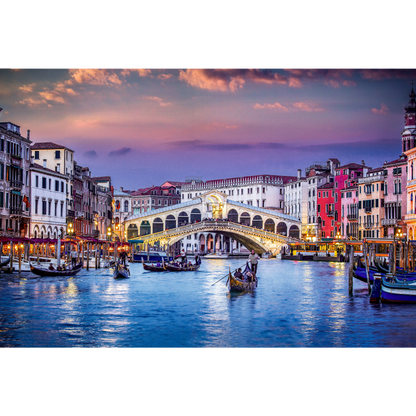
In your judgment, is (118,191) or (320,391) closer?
(320,391)

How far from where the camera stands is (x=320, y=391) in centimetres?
438

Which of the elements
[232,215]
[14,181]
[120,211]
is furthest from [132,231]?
[14,181]

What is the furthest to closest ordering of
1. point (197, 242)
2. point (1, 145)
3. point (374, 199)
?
1. point (197, 242)
2. point (374, 199)
3. point (1, 145)

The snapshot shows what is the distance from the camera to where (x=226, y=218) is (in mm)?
28625

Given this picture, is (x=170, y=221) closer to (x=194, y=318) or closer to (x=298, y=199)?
(x=298, y=199)

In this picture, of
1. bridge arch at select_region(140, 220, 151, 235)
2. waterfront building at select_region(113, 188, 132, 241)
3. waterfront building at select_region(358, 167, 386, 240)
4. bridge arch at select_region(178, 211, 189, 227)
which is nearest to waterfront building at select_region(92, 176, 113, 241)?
waterfront building at select_region(113, 188, 132, 241)

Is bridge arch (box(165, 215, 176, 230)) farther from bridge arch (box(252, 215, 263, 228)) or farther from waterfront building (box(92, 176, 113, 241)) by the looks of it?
bridge arch (box(252, 215, 263, 228))

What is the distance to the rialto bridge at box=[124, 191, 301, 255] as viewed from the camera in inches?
1088

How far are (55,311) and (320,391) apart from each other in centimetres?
498

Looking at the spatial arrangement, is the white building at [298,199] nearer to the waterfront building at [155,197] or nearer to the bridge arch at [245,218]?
the bridge arch at [245,218]

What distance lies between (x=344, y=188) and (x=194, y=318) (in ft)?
63.2

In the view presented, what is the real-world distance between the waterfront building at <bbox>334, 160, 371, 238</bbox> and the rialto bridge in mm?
2135

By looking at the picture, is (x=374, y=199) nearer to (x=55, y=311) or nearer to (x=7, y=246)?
(x=7, y=246)

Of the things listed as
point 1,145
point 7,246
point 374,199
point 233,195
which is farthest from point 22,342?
point 233,195
